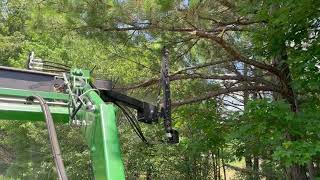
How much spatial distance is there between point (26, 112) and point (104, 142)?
1.58 meters

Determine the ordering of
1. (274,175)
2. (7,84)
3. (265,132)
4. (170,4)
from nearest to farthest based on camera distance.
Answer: (7,84), (265,132), (170,4), (274,175)

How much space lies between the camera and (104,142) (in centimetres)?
217

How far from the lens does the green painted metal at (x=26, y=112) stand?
346cm

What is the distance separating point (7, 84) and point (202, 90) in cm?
515

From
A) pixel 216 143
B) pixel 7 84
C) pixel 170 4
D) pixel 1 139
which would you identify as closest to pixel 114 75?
pixel 216 143

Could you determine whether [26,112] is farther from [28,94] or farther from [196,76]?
[196,76]

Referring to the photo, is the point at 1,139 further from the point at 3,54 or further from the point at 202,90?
the point at 202,90

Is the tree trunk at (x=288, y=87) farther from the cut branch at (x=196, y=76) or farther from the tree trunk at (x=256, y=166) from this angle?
the tree trunk at (x=256, y=166)

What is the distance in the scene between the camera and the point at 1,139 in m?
17.8

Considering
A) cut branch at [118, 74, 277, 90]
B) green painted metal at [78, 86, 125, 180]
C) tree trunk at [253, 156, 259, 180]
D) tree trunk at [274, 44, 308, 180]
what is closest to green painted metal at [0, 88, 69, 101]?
green painted metal at [78, 86, 125, 180]

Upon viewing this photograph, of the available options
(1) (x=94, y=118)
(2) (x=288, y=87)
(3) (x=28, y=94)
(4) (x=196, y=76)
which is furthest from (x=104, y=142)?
(4) (x=196, y=76)

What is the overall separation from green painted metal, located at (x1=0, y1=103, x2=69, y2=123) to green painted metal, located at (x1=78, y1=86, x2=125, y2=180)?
959mm

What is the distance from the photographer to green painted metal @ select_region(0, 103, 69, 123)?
3459 mm

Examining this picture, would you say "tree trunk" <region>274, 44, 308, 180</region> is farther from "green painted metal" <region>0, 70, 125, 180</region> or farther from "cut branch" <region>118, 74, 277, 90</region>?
"green painted metal" <region>0, 70, 125, 180</region>
